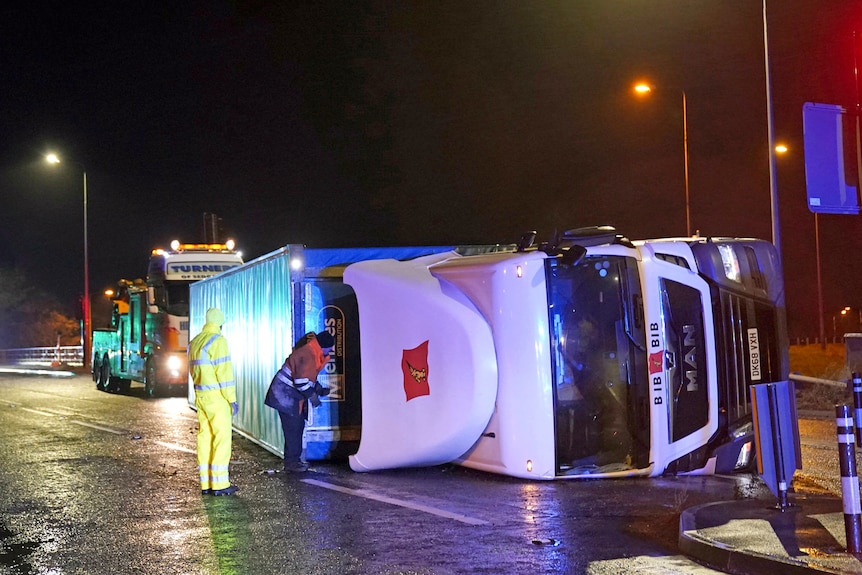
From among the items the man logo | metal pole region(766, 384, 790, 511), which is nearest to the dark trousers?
the man logo

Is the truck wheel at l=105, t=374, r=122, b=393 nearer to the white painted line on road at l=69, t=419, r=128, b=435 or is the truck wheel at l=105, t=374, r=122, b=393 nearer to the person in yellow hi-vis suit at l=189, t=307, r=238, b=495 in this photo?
the white painted line on road at l=69, t=419, r=128, b=435

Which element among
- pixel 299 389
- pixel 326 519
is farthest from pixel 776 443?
pixel 299 389

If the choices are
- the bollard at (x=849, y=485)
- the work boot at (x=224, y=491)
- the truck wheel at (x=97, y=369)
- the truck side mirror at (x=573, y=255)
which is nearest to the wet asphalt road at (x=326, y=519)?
the work boot at (x=224, y=491)

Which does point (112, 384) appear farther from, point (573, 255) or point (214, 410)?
point (573, 255)

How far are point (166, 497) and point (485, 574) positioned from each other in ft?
13.4

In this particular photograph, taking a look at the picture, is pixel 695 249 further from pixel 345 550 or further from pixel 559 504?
pixel 345 550

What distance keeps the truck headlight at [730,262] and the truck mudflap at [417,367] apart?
246 centimetres

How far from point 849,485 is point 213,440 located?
5.54 metres

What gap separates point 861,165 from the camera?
6.96 metres

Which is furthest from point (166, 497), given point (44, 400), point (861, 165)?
point (44, 400)

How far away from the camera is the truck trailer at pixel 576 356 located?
9.08 meters

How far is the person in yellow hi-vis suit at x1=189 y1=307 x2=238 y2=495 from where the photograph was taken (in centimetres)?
920

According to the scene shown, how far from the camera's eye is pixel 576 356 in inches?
364

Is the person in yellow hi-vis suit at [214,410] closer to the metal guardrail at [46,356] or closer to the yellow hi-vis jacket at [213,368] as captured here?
the yellow hi-vis jacket at [213,368]
